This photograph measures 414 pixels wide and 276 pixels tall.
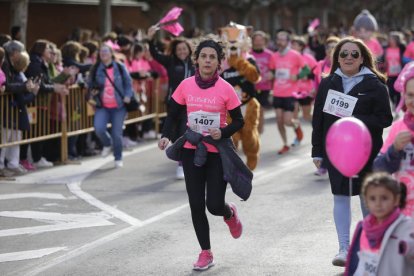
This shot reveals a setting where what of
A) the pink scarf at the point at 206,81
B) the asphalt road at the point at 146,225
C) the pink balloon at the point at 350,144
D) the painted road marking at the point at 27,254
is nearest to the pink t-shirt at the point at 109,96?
the asphalt road at the point at 146,225

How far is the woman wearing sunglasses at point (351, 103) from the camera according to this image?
8062 millimetres

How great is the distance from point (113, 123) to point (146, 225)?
467cm

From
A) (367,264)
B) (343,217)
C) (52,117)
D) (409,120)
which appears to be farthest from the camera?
(52,117)

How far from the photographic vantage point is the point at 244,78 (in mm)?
13531

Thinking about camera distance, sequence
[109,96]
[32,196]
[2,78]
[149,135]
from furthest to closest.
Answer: [149,135] < [109,96] < [2,78] < [32,196]

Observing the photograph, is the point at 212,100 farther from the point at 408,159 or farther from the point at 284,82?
the point at 284,82

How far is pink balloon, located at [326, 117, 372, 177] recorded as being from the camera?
614 cm

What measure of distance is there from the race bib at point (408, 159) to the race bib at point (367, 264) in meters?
0.74

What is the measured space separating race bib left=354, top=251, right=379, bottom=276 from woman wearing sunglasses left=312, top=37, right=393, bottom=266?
188cm

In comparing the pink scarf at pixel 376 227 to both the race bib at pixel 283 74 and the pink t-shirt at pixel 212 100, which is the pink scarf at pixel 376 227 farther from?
the race bib at pixel 283 74

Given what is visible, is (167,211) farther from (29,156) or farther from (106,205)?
(29,156)

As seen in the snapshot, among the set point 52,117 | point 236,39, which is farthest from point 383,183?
point 52,117

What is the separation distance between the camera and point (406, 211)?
21.5ft

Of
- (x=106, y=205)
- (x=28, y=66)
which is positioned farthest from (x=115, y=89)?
(x=106, y=205)
